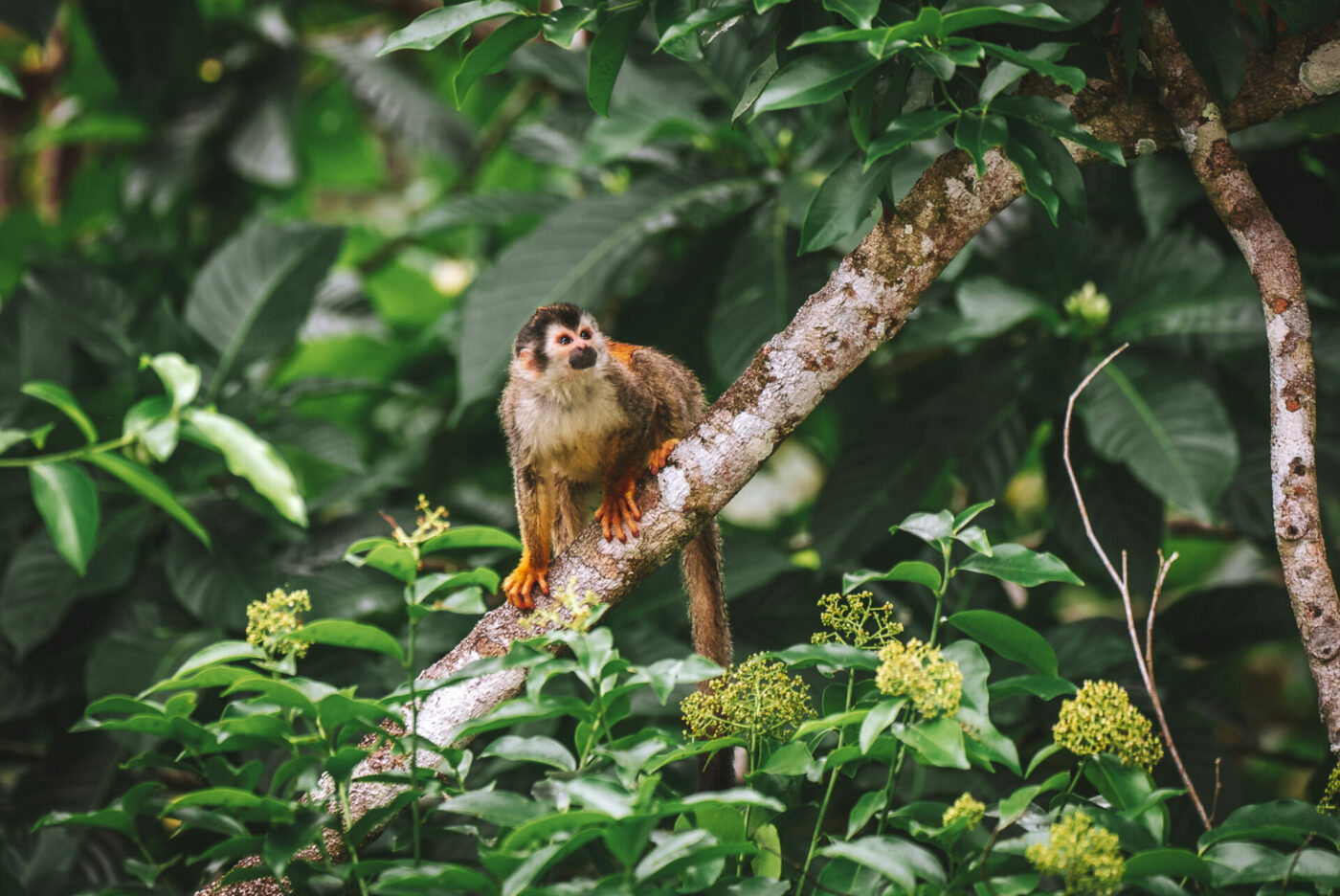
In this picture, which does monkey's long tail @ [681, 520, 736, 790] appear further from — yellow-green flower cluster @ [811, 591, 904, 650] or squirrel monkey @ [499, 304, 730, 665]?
yellow-green flower cluster @ [811, 591, 904, 650]

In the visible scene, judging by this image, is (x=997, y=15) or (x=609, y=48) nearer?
(x=997, y=15)

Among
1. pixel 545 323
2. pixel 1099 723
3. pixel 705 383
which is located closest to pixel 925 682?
pixel 1099 723

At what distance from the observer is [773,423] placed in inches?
68.4

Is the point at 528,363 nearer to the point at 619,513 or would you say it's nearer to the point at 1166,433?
the point at 619,513

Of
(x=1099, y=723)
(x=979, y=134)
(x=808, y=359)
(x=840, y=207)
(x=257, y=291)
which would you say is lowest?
(x=1099, y=723)

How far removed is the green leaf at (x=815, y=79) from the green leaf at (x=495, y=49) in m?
0.41

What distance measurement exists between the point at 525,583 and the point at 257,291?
176 centimetres

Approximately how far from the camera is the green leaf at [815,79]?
4.66ft

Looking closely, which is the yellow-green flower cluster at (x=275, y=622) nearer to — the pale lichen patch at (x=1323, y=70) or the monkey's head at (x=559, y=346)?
the monkey's head at (x=559, y=346)

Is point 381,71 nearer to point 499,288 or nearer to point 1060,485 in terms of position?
point 499,288

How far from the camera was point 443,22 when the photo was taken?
158 centimetres

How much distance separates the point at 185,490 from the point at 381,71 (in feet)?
7.53

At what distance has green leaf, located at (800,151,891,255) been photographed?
1.62 metres

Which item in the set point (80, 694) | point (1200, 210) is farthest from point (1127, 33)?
point (80, 694)
